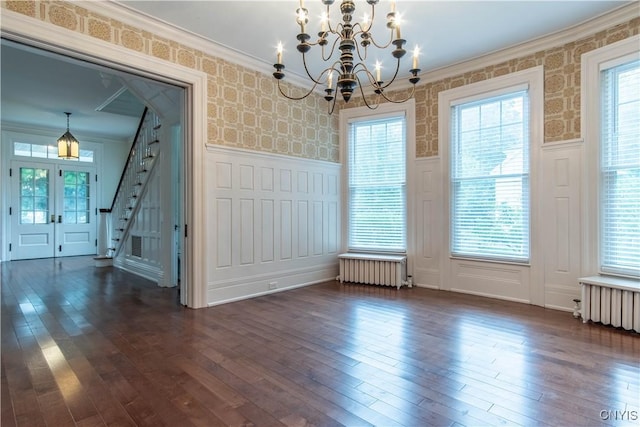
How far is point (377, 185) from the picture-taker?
5609 millimetres

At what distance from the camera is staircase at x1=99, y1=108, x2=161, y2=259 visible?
233 inches

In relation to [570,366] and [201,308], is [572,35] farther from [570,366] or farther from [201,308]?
[201,308]

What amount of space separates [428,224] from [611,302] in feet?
7.54

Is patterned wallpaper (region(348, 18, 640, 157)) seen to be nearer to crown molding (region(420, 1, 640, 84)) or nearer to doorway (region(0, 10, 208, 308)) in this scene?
crown molding (region(420, 1, 640, 84))

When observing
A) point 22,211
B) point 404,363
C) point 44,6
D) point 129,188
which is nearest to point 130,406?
point 404,363

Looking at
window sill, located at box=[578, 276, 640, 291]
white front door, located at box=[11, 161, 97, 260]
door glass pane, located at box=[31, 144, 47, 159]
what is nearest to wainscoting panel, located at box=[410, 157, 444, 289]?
window sill, located at box=[578, 276, 640, 291]

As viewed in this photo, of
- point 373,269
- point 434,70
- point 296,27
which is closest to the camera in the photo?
point 296,27

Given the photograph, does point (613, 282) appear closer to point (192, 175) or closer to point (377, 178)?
point (377, 178)

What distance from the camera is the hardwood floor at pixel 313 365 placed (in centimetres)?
192

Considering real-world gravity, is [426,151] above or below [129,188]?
above

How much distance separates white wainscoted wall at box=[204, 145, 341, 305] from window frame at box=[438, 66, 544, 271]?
6.01 ft

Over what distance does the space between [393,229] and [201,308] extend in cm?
313

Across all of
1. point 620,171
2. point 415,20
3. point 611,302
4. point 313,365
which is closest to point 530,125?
point 620,171

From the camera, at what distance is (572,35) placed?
386 cm
